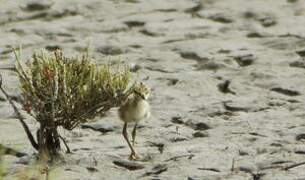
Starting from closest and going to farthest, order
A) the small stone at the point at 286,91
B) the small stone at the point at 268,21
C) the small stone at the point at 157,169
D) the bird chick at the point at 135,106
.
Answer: the small stone at the point at 157,169
the bird chick at the point at 135,106
the small stone at the point at 286,91
the small stone at the point at 268,21

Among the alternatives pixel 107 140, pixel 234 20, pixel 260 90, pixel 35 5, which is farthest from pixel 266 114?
pixel 35 5

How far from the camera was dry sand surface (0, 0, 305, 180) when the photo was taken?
6855mm

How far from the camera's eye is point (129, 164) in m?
6.88

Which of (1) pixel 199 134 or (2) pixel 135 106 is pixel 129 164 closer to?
(2) pixel 135 106

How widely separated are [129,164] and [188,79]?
96.1 inches

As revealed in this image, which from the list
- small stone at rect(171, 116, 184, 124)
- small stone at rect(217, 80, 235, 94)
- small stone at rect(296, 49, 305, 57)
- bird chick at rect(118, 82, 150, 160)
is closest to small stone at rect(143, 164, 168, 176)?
bird chick at rect(118, 82, 150, 160)

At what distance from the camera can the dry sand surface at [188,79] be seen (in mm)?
6855

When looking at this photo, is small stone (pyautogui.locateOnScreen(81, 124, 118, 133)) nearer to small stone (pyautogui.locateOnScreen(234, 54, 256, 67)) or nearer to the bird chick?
the bird chick

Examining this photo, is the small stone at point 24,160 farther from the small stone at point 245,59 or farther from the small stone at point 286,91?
the small stone at point 245,59

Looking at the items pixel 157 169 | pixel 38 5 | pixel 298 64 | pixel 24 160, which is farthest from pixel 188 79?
pixel 38 5

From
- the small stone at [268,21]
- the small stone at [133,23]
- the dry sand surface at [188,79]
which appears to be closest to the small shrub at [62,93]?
the dry sand surface at [188,79]

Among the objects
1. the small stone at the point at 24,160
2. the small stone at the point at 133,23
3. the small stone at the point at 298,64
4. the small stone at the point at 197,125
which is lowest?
the small stone at the point at 197,125

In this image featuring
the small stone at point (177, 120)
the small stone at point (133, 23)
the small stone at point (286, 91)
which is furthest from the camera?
the small stone at point (133, 23)

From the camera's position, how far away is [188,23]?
36.8 feet
